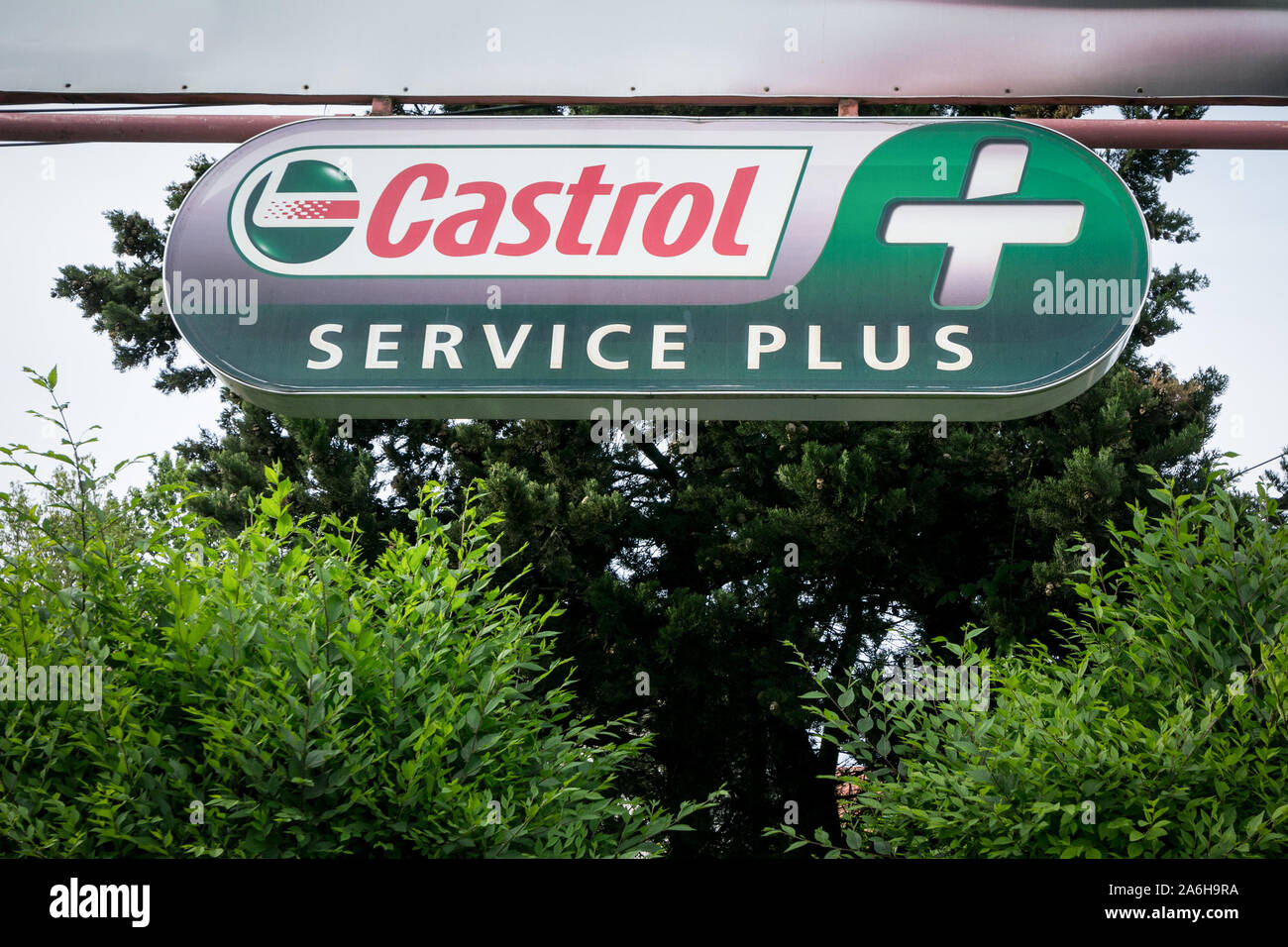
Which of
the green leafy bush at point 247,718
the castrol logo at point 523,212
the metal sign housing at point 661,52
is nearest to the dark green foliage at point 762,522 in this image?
the metal sign housing at point 661,52

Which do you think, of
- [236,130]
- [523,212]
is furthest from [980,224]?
[236,130]

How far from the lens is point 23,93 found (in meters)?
4.73

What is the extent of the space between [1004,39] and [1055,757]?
3.17 metres

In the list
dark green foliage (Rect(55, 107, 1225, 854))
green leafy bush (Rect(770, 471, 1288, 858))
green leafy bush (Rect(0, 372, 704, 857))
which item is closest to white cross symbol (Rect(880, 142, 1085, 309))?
green leafy bush (Rect(770, 471, 1288, 858))

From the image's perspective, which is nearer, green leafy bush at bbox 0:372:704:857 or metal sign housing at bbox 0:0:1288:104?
green leafy bush at bbox 0:372:704:857

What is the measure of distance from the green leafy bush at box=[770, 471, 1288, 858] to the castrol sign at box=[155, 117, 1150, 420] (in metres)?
0.84

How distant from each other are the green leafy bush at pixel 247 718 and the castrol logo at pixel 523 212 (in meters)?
1.15

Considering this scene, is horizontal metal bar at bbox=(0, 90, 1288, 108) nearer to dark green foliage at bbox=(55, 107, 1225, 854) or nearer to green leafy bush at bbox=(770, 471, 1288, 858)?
green leafy bush at bbox=(770, 471, 1288, 858)

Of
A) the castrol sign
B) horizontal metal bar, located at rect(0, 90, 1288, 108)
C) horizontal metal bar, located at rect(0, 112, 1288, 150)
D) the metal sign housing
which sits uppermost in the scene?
the metal sign housing

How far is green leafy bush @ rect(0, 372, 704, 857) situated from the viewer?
3.01 metres

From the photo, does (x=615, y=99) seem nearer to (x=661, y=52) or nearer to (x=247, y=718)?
(x=661, y=52)
